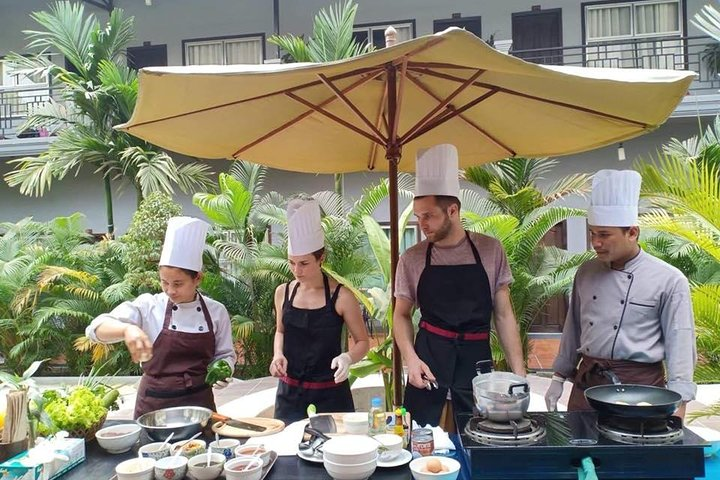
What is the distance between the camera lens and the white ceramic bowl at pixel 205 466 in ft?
6.20

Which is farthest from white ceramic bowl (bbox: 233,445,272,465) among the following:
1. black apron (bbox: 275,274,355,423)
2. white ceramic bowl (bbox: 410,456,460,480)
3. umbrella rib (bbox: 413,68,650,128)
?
umbrella rib (bbox: 413,68,650,128)

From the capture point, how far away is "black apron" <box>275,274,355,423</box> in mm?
2822

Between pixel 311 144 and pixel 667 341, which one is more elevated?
pixel 311 144

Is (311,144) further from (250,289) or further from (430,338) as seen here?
(250,289)

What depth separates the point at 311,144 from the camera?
3711mm

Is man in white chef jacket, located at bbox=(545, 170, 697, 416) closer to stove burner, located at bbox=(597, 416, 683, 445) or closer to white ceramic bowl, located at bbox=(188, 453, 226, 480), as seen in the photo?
stove burner, located at bbox=(597, 416, 683, 445)

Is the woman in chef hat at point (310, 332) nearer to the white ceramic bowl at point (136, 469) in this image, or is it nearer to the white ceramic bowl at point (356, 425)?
the white ceramic bowl at point (356, 425)

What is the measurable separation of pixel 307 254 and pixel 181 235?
63 centimetres

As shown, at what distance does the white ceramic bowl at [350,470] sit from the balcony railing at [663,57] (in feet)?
28.9

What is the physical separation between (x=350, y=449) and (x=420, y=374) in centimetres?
72

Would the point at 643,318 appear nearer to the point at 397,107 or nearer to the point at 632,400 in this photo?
the point at 632,400

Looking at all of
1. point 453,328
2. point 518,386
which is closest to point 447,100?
point 453,328

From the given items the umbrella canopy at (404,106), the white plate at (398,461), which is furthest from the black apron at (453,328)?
the umbrella canopy at (404,106)

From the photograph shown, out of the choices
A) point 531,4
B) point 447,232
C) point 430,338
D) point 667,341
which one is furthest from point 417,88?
point 531,4
